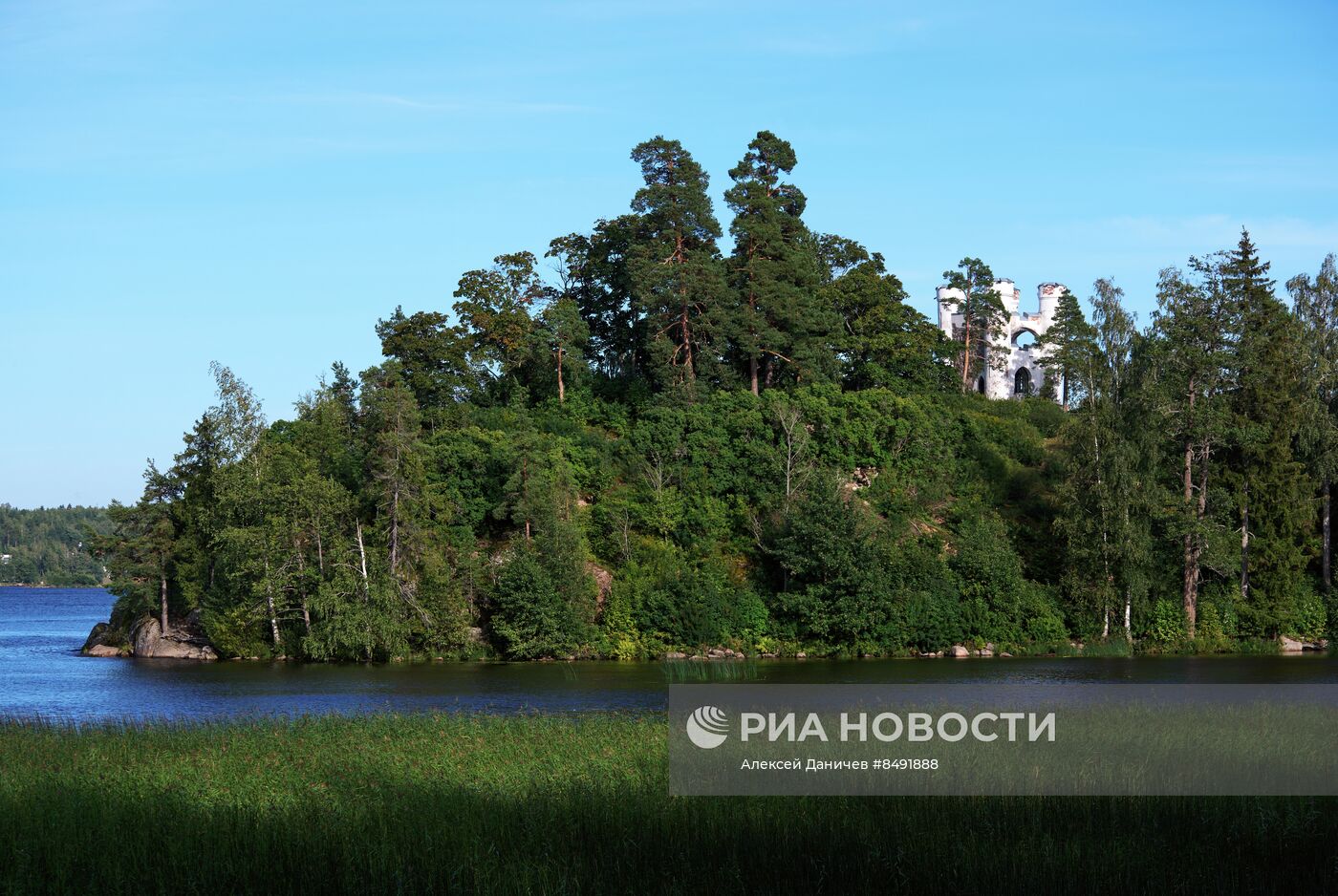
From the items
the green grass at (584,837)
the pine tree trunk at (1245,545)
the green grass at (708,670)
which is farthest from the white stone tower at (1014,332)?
the green grass at (584,837)

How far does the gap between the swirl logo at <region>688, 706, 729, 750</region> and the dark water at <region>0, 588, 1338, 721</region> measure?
22.8 ft

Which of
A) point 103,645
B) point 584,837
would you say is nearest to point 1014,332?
point 103,645

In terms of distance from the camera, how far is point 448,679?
1711 inches

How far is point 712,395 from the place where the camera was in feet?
206

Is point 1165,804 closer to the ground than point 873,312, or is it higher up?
closer to the ground

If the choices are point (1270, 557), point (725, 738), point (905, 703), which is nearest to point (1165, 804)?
point (725, 738)

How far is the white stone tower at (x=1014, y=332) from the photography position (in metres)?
81.4

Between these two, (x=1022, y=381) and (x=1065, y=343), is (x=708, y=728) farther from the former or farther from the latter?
(x=1022, y=381)

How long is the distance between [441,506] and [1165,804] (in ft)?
130

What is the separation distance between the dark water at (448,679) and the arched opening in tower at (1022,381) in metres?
35.6

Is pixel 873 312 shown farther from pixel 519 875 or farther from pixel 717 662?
pixel 519 875

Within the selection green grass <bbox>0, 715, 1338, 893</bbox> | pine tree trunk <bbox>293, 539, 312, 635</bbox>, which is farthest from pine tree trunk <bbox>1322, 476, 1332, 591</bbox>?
pine tree trunk <bbox>293, 539, 312, 635</bbox>

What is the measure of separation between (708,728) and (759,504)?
3115 centimetres

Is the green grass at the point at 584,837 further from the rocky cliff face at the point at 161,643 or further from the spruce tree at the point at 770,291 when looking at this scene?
the spruce tree at the point at 770,291
